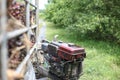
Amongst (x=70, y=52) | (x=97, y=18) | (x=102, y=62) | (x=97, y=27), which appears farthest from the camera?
(x=97, y=27)

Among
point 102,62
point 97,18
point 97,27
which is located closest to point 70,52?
point 102,62

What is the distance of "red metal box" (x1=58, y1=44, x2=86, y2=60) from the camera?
14.2 feet

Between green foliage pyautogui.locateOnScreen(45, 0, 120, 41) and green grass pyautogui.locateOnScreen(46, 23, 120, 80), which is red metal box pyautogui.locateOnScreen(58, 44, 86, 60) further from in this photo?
green foliage pyautogui.locateOnScreen(45, 0, 120, 41)

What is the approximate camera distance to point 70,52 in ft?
14.2

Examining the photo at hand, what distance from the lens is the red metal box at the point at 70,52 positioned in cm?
432

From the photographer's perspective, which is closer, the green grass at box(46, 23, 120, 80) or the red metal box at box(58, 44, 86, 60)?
the red metal box at box(58, 44, 86, 60)

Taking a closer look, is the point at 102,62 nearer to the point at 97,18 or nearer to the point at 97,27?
the point at 97,18

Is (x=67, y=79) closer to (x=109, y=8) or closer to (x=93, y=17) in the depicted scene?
(x=93, y=17)

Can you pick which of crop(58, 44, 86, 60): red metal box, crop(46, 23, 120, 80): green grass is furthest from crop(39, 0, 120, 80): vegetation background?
crop(58, 44, 86, 60): red metal box

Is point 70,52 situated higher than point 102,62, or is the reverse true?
point 70,52

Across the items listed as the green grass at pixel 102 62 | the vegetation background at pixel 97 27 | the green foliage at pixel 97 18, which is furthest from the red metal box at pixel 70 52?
the green foliage at pixel 97 18

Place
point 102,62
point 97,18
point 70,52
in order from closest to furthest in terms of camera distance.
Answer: point 70,52 < point 102,62 < point 97,18

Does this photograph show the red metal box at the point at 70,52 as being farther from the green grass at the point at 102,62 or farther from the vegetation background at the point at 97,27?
the vegetation background at the point at 97,27

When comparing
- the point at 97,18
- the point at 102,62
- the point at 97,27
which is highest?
the point at 97,18
